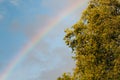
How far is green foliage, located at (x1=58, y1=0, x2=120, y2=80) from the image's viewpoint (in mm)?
47969

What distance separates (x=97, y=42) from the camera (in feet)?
162

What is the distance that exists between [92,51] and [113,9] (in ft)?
19.5

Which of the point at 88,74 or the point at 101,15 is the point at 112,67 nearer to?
the point at 88,74

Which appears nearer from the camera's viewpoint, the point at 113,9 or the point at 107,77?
the point at 107,77

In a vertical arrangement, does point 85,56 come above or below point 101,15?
below

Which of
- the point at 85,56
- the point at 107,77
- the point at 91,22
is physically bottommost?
the point at 107,77

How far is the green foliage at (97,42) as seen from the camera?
157 ft

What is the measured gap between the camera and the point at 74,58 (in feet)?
168

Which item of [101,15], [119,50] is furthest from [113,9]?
[119,50]

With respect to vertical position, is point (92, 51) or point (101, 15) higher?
point (101, 15)

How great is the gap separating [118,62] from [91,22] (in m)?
5.99

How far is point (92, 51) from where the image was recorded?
49031 millimetres

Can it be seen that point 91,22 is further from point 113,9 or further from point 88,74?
point 88,74

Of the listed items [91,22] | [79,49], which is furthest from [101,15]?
[79,49]
